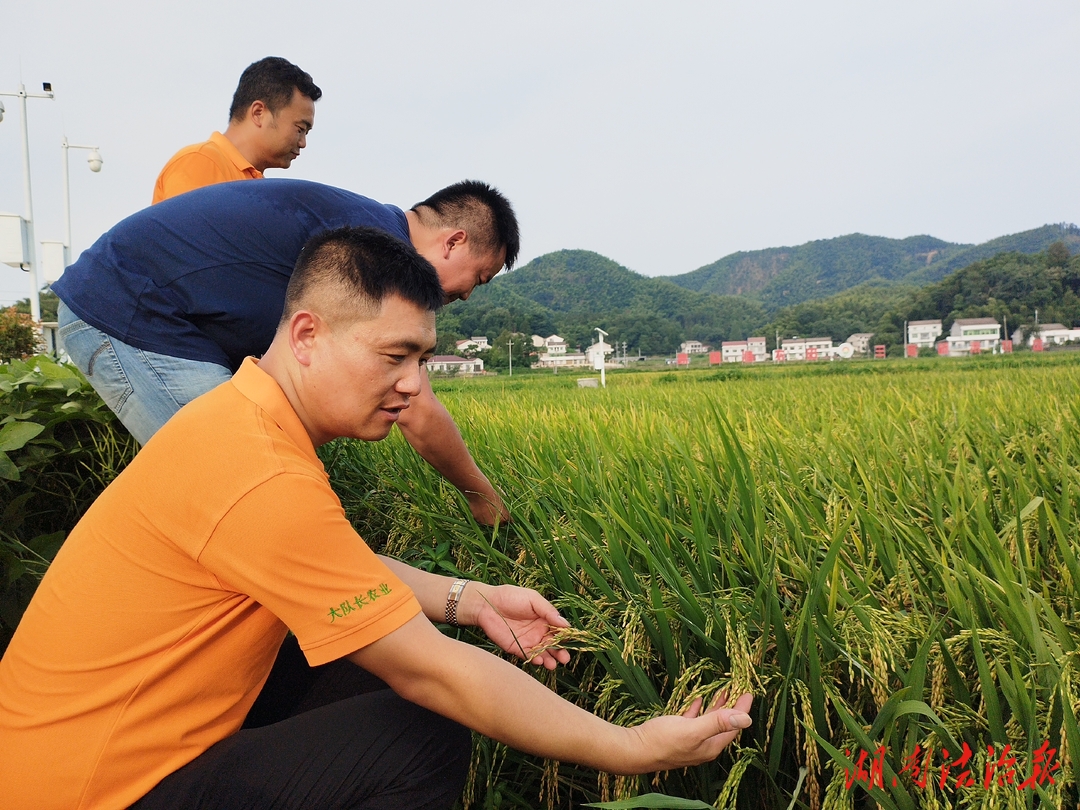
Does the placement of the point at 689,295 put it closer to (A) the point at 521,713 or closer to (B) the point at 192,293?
(B) the point at 192,293

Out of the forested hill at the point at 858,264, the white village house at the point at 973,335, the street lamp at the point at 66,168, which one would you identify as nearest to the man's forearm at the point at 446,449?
the street lamp at the point at 66,168

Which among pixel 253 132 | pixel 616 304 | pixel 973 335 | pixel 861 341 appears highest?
pixel 616 304

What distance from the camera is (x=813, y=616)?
118 centimetres

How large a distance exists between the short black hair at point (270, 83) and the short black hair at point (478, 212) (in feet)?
2.89

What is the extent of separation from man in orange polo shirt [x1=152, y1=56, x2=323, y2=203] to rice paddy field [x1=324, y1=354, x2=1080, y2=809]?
1.37 m

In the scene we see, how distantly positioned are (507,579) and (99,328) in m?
1.25

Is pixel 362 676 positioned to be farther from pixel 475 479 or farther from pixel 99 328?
pixel 99 328

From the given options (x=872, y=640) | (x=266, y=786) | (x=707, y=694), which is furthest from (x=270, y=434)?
(x=872, y=640)

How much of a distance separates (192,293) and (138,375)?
25cm

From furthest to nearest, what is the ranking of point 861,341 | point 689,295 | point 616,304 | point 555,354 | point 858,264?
point 858,264
point 689,295
point 616,304
point 861,341
point 555,354

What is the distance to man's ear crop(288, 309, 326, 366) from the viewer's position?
1172 millimetres

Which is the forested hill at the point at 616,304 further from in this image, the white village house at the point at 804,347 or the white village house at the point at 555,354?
the white village house at the point at 804,347

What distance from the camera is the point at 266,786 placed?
3.62 feet

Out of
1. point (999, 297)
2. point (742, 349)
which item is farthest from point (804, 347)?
point (999, 297)
